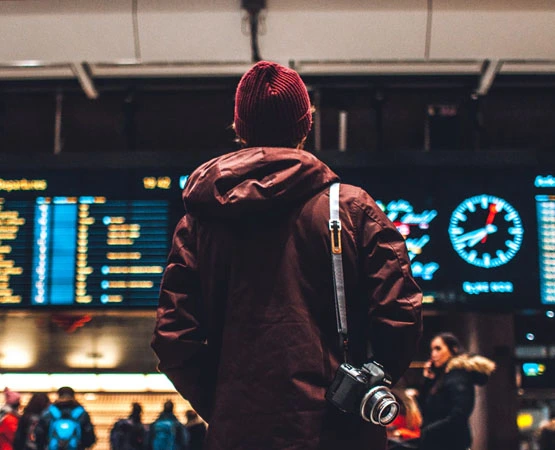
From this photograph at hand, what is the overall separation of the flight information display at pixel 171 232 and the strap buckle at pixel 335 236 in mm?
3666

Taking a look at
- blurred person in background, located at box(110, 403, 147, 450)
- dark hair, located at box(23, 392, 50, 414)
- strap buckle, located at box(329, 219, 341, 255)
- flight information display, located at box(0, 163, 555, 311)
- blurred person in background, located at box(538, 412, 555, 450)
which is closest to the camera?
strap buckle, located at box(329, 219, 341, 255)

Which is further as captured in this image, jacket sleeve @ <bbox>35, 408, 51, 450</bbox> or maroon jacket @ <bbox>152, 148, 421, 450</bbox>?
jacket sleeve @ <bbox>35, 408, 51, 450</bbox>

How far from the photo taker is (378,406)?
4.46 feet

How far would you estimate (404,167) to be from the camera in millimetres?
5219

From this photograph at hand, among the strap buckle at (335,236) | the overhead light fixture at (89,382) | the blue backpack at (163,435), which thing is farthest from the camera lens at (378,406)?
the overhead light fixture at (89,382)

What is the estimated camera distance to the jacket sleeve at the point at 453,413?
163 inches

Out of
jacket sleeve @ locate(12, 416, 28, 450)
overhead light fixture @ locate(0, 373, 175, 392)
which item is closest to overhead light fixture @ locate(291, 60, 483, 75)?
jacket sleeve @ locate(12, 416, 28, 450)

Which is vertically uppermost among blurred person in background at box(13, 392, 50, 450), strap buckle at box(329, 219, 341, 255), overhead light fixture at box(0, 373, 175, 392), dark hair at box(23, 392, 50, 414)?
strap buckle at box(329, 219, 341, 255)

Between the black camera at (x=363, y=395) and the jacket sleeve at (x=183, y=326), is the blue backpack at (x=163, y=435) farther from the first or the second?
the black camera at (x=363, y=395)

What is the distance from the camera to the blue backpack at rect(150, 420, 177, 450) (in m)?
7.22

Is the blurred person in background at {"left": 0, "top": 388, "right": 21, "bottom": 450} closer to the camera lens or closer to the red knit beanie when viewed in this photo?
the red knit beanie

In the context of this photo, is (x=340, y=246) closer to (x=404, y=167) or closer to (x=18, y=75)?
(x=404, y=167)

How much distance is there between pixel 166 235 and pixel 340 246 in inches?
150

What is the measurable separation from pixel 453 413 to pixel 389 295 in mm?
2975
